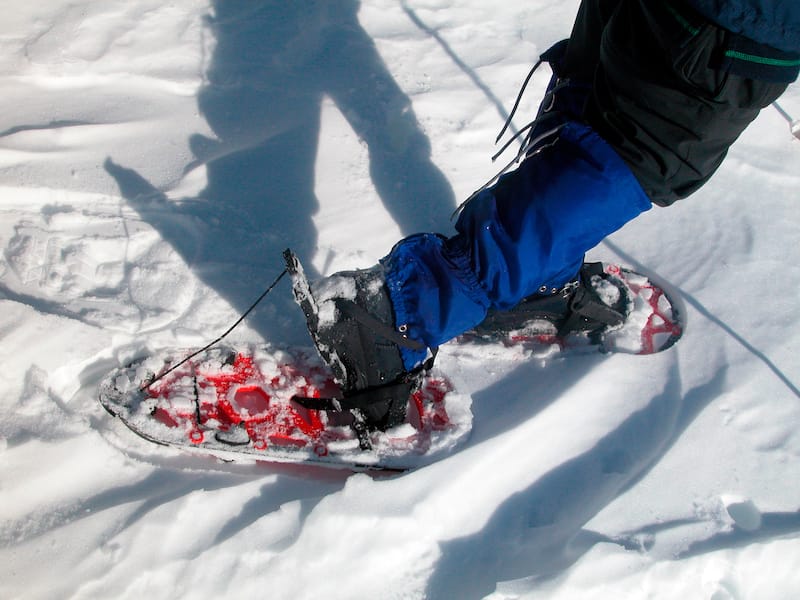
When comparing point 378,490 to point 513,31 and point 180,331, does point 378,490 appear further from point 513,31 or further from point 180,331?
point 513,31

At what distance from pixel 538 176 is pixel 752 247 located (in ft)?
4.75

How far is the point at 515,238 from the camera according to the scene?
1.67 meters

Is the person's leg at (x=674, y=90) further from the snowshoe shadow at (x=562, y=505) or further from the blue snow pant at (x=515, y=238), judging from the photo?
the snowshoe shadow at (x=562, y=505)

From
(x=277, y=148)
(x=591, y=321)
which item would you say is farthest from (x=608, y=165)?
(x=277, y=148)

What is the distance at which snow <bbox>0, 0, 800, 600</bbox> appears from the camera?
1.70 meters

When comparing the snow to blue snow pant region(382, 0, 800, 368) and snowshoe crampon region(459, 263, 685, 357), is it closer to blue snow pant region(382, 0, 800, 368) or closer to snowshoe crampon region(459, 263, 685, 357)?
snowshoe crampon region(459, 263, 685, 357)

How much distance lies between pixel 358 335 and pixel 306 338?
0.56 meters

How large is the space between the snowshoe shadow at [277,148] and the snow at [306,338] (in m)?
0.01

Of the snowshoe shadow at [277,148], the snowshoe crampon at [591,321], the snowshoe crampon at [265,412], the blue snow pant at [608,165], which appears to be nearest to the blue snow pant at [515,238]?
the blue snow pant at [608,165]

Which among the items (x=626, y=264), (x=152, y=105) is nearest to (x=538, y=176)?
(x=626, y=264)

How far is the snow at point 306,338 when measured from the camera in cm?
170

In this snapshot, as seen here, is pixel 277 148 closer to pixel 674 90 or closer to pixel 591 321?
pixel 591 321

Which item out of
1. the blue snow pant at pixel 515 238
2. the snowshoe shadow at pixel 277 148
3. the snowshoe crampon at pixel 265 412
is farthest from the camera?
the snowshoe shadow at pixel 277 148

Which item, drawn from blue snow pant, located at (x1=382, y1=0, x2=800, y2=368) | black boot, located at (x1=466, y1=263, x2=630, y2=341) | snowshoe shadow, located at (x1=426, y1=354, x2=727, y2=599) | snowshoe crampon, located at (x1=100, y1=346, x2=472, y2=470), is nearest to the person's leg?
blue snow pant, located at (x1=382, y1=0, x2=800, y2=368)
